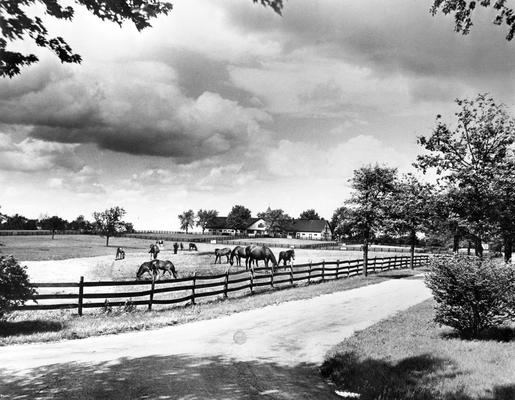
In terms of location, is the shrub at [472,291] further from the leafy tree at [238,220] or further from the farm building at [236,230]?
the leafy tree at [238,220]

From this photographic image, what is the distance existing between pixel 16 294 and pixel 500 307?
13.6 meters

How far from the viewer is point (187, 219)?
193625 millimetres

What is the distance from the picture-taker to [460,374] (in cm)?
746

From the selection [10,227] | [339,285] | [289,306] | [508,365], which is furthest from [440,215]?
[10,227]

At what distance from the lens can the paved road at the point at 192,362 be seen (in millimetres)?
6883

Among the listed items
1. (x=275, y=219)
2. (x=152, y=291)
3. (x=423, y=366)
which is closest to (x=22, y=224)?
(x=275, y=219)

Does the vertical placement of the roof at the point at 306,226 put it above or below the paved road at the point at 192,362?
above

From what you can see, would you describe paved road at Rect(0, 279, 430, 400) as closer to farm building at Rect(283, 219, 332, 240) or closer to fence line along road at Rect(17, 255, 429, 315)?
fence line along road at Rect(17, 255, 429, 315)

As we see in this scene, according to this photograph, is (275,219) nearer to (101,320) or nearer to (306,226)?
(306,226)

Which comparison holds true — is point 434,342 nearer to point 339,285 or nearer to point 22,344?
point 22,344

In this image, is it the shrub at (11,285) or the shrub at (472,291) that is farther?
the shrub at (11,285)

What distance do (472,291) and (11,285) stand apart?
42.1 ft

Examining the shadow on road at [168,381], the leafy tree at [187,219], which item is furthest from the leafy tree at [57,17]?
the leafy tree at [187,219]

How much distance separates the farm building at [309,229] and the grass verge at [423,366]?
112783mm
